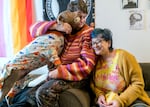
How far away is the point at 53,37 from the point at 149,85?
40.3 inches

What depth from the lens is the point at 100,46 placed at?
6.61 feet

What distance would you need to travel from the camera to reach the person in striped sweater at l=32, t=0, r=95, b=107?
1806 millimetres

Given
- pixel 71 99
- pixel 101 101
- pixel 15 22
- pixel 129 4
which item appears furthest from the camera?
pixel 15 22

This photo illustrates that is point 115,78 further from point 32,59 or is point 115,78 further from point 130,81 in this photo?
point 32,59

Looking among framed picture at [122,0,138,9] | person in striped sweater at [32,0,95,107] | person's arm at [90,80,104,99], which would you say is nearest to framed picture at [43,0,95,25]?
framed picture at [122,0,138,9]

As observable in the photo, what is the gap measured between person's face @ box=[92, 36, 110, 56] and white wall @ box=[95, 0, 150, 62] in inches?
35.9

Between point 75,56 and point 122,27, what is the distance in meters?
1.00

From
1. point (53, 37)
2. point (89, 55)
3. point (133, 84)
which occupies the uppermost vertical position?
point (53, 37)

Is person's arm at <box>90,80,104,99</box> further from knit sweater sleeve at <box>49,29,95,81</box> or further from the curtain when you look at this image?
the curtain

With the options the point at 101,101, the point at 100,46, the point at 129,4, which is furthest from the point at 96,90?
the point at 129,4

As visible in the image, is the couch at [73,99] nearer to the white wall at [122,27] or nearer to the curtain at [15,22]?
the white wall at [122,27]

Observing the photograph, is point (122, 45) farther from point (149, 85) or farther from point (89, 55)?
point (89, 55)

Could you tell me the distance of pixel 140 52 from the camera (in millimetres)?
2865

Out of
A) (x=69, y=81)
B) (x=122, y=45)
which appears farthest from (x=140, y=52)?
(x=69, y=81)
